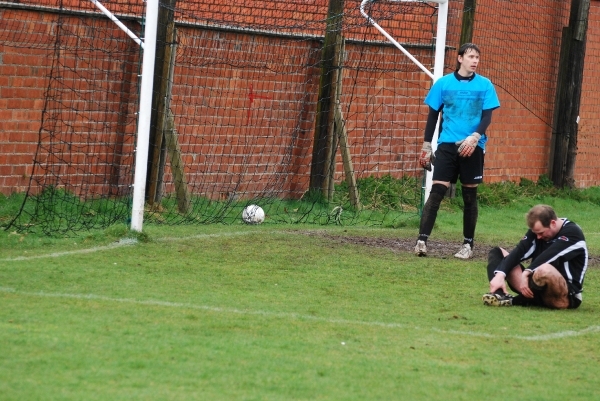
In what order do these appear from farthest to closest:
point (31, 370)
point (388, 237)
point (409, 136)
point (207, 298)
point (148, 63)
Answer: point (409, 136) < point (388, 237) < point (148, 63) < point (207, 298) < point (31, 370)

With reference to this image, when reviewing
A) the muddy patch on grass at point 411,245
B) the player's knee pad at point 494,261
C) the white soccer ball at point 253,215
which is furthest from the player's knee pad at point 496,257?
the white soccer ball at point 253,215

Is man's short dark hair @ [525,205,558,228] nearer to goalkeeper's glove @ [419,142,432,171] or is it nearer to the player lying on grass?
the player lying on grass

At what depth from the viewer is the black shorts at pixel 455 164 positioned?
10664mm

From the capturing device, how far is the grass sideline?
551 cm

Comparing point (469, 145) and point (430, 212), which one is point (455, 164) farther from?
point (430, 212)

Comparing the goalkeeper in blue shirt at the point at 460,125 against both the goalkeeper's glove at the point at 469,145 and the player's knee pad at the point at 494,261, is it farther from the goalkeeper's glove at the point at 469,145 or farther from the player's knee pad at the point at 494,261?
the player's knee pad at the point at 494,261

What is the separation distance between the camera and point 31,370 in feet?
18.0

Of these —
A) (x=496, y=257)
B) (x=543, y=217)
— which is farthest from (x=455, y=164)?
(x=543, y=217)

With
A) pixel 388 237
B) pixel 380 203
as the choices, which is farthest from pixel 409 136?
pixel 388 237

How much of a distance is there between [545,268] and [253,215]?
5.13m

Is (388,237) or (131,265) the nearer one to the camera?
(131,265)

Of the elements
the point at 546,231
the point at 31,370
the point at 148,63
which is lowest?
the point at 31,370

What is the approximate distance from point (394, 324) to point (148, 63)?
4206mm

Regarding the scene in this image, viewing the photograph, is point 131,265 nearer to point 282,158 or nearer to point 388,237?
point 388,237
